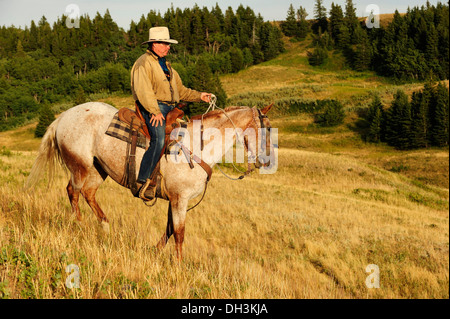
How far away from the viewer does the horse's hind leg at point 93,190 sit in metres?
6.64

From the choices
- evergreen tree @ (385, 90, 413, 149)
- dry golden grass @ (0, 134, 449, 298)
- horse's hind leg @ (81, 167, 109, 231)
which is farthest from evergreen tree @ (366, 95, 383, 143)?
horse's hind leg @ (81, 167, 109, 231)

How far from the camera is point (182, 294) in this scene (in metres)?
4.05

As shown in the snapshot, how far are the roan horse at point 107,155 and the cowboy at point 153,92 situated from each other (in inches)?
12.1

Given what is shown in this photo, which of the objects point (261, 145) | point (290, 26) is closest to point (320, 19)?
point (290, 26)

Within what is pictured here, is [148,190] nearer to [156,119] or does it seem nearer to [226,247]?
[156,119]

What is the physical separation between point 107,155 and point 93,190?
3.51 feet

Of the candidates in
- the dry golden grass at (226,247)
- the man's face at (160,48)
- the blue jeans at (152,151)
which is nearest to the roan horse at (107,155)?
the blue jeans at (152,151)

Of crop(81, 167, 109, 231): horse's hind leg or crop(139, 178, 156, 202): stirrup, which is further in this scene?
crop(81, 167, 109, 231): horse's hind leg

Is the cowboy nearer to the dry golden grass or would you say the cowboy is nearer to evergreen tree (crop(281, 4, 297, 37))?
the dry golden grass

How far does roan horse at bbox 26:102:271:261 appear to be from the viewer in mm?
5797

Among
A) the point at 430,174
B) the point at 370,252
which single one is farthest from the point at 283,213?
the point at 430,174

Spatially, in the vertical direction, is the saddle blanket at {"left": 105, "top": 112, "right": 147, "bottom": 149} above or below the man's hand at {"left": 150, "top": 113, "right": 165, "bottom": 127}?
below
